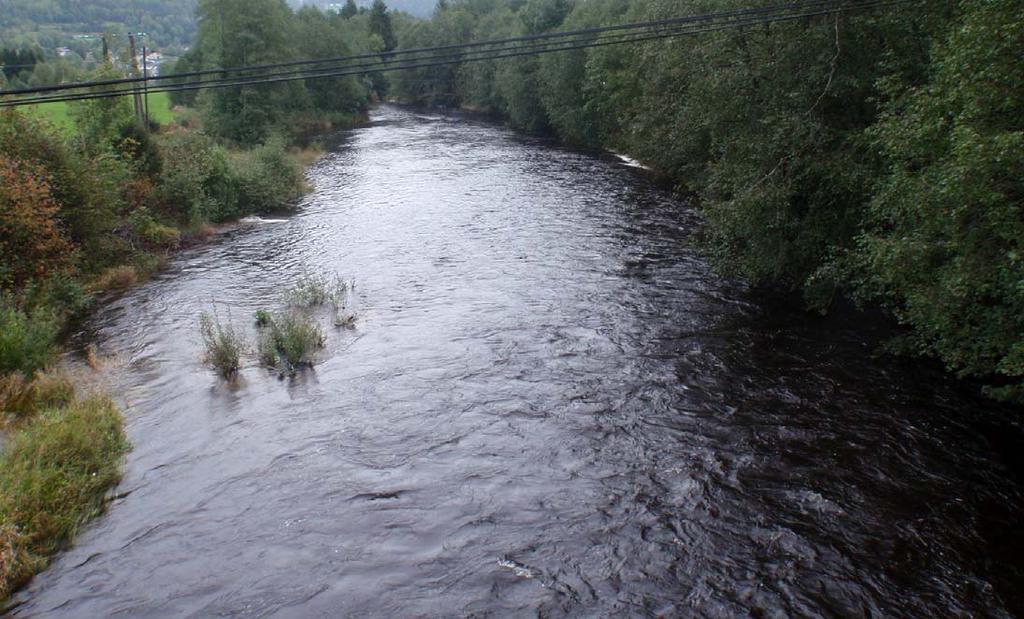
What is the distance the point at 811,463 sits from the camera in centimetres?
1153

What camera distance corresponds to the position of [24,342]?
14406 mm

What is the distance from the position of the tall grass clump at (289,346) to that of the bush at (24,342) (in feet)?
14.3

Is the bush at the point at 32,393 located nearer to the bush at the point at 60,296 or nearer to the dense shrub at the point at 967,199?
the bush at the point at 60,296

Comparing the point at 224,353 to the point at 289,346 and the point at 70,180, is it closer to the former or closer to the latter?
the point at 289,346

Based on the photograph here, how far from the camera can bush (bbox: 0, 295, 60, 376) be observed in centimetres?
1413

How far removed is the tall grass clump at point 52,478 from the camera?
9281 mm

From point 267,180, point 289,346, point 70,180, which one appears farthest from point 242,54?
point 289,346

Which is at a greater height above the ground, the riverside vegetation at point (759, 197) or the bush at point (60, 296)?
the riverside vegetation at point (759, 197)

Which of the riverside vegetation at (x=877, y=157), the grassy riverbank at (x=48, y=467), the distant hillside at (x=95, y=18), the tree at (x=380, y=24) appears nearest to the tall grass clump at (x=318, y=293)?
the grassy riverbank at (x=48, y=467)

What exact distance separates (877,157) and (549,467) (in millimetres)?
10685

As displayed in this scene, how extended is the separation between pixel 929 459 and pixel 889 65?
8.86 meters

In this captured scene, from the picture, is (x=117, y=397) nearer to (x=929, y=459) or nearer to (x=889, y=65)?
(x=929, y=459)

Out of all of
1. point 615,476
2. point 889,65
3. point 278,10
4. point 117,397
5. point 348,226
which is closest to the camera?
point 615,476

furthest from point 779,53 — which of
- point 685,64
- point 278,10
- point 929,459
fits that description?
point 278,10
